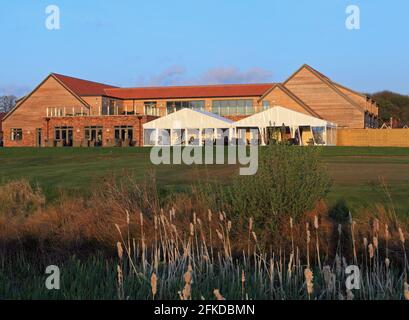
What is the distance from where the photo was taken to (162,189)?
14.4 metres

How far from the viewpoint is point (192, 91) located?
6494 centimetres

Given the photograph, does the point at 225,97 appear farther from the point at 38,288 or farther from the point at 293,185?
the point at 38,288

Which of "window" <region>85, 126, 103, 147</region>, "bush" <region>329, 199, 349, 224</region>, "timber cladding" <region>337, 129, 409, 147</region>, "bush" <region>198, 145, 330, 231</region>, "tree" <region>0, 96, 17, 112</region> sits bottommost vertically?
"bush" <region>329, 199, 349, 224</region>

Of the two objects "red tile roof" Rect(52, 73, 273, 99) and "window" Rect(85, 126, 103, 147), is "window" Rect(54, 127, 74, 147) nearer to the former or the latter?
"window" Rect(85, 126, 103, 147)

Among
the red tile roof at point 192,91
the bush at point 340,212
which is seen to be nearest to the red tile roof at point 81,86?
the red tile roof at point 192,91

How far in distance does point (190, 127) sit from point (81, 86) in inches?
842

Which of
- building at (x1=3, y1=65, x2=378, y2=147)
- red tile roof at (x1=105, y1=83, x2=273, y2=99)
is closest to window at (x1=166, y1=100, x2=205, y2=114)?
building at (x1=3, y1=65, x2=378, y2=147)

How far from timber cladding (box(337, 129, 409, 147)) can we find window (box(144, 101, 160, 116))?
19089mm

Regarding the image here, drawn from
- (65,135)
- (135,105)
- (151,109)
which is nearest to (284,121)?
(151,109)

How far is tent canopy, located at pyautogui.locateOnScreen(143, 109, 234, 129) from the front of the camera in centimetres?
4912

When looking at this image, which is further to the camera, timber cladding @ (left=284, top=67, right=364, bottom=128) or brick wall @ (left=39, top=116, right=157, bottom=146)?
timber cladding @ (left=284, top=67, right=364, bottom=128)

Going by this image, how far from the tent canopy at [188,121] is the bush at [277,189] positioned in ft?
124

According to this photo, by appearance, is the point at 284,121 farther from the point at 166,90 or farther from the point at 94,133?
the point at 166,90

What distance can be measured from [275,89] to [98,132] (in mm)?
18322
